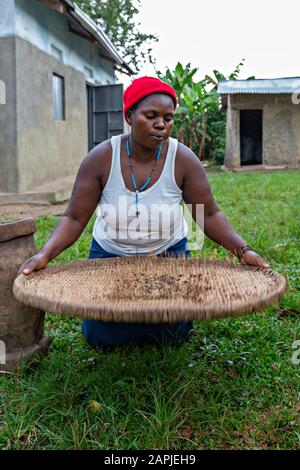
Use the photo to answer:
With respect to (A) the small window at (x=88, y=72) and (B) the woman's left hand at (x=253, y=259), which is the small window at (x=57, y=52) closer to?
(A) the small window at (x=88, y=72)

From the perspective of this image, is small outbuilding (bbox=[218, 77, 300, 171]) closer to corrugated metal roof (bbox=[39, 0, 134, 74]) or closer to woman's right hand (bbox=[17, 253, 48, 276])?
corrugated metal roof (bbox=[39, 0, 134, 74])

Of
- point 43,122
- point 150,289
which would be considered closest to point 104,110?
point 43,122

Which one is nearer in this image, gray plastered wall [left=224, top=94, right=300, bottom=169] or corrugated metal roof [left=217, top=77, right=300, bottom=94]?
corrugated metal roof [left=217, top=77, right=300, bottom=94]

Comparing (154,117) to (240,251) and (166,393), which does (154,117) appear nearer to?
(240,251)

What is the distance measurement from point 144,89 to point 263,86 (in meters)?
13.0

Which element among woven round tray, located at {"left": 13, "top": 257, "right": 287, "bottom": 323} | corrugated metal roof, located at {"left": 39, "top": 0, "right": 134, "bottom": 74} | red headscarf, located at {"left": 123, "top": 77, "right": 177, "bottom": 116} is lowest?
woven round tray, located at {"left": 13, "top": 257, "right": 287, "bottom": 323}

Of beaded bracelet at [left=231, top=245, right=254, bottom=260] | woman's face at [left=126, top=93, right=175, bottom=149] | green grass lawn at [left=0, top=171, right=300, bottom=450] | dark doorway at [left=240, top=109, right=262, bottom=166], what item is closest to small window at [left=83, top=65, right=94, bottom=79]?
green grass lawn at [left=0, top=171, right=300, bottom=450]

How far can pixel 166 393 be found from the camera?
6.56 ft

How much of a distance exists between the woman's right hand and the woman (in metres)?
0.19

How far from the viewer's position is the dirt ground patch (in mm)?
6371

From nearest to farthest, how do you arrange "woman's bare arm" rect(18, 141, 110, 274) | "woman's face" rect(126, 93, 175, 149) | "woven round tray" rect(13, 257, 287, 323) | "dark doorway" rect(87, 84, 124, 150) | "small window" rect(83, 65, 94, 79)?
"woven round tray" rect(13, 257, 287, 323), "woman's face" rect(126, 93, 175, 149), "woman's bare arm" rect(18, 141, 110, 274), "small window" rect(83, 65, 94, 79), "dark doorway" rect(87, 84, 124, 150)
